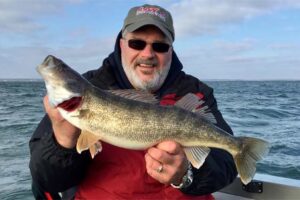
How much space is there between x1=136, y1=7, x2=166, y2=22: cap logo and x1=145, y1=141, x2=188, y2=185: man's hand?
55.4 inches

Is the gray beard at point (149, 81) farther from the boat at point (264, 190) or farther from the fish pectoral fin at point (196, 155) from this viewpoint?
the boat at point (264, 190)

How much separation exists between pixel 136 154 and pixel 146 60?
0.84 meters

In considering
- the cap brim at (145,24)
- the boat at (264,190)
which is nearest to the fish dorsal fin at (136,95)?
the cap brim at (145,24)

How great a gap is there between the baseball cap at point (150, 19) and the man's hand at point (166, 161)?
1.24 m

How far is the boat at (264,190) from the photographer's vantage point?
441 cm

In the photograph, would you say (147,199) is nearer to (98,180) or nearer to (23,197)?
(98,180)

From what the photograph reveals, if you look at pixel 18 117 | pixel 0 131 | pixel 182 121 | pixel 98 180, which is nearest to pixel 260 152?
pixel 182 121

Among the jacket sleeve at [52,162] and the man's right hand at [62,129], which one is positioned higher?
the man's right hand at [62,129]

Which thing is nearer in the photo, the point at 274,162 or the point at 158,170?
the point at 158,170

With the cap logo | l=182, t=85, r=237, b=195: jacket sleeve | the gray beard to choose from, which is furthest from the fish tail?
the cap logo

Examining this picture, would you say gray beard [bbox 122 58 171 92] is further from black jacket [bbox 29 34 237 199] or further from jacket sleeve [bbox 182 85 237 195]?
jacket sleeve [bbox 182 85 237 195]

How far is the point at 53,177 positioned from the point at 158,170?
839 mm

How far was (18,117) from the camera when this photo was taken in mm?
17453

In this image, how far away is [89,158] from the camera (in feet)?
10.9
